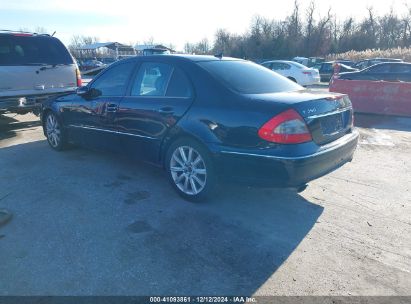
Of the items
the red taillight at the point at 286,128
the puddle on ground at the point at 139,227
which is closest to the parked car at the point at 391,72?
the red taillight at the point at 286,128

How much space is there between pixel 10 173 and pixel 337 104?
4486mm

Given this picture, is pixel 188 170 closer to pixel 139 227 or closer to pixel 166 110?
pixel 166 110

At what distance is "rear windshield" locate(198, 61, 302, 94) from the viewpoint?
3891 mm

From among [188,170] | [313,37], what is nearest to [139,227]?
[188,170]

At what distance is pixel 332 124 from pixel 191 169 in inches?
63.5

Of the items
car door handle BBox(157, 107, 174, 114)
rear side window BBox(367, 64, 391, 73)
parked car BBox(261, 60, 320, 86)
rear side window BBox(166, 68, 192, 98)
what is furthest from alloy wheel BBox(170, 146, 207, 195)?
parked car BBox(261, 60, 320, 86)

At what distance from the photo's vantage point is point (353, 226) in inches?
142

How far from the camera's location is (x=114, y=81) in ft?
16.3

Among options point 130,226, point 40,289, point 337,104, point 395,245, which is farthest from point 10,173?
point 395,245

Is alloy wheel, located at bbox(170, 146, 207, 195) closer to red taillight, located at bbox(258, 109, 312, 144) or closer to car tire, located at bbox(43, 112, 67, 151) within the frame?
red taillight, located at bbox(258, 109, 312, 144)

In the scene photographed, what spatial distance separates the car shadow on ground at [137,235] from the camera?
2732 millimetres

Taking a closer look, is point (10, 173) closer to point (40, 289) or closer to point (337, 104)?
point (40, 289)

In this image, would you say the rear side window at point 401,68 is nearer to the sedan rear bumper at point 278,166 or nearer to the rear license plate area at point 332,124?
the rear license plate area at point 332,124

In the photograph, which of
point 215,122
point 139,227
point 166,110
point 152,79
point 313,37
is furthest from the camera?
point 313,37
